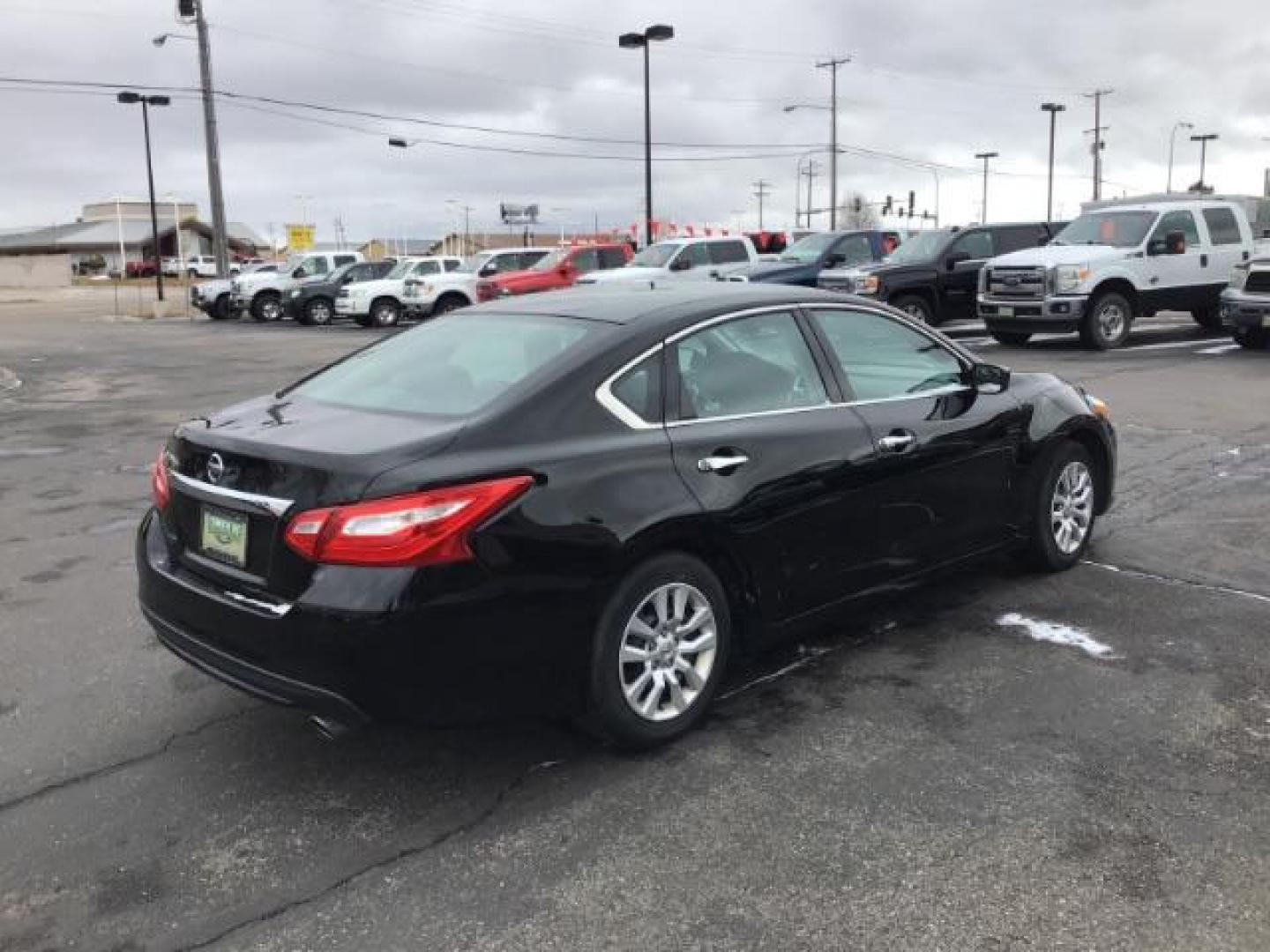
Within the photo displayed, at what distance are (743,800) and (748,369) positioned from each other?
1.59 metres

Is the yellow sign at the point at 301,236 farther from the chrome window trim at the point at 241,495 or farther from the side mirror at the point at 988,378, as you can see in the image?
the chrome window trim at the point at 241,495

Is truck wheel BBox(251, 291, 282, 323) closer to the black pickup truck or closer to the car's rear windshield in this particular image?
the black pickup truck

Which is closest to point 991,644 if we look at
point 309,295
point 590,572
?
point 590,572

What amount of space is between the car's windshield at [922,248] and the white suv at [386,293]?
1298cm

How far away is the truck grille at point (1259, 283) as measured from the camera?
1516 centimetres

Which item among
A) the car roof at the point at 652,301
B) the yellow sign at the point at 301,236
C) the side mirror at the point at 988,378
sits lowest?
the side mirror at the point at 988,378

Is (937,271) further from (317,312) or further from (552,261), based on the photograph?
(317,312)

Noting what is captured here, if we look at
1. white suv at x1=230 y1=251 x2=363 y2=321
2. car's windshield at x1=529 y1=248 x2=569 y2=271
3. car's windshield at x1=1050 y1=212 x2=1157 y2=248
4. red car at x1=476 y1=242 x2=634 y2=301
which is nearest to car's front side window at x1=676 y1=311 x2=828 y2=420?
car's windshield at x1=1050 y1=212 x2=1157 y2=248

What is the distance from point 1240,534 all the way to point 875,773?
3880 millimetres

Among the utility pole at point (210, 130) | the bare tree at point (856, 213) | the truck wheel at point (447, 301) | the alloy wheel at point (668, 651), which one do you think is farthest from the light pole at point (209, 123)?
the bare tree at point (856, 213)

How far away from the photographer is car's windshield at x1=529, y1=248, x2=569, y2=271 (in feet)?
85.3

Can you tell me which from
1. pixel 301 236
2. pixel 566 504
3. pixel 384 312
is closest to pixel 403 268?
pixel 384 312

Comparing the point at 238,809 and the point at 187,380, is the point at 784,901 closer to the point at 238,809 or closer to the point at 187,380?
the point at 238,809

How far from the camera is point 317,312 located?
104ft
